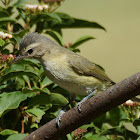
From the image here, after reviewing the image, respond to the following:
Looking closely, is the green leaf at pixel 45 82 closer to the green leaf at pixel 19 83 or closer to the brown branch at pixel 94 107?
the green leaf at pixel 19 83

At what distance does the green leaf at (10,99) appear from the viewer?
3.35 m

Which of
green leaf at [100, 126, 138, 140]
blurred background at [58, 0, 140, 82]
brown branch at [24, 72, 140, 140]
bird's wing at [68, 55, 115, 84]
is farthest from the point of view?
blurred background at [58, 0, 140, 82]

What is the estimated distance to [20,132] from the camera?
12.0ft

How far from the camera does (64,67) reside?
14.1ft

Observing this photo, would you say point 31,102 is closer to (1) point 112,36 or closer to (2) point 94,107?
(2) point 94,107

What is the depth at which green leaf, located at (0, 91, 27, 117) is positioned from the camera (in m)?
3.35

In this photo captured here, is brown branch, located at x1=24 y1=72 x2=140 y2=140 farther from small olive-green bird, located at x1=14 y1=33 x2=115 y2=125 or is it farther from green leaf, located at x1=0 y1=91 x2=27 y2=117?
small olive-green bird, located at x1=14 y1=33 x2=115 y2=125

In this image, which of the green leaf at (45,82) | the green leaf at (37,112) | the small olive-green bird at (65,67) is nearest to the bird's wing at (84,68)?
the small olive-green bird at (65,67)

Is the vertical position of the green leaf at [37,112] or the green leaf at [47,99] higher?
the green leaf at [47,99]

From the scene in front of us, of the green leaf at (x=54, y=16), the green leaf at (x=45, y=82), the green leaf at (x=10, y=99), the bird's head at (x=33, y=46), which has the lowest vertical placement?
the green leaf at (x=45, y=82)

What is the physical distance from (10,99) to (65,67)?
105 cm

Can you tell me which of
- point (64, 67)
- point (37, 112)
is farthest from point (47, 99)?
point (64, 67)

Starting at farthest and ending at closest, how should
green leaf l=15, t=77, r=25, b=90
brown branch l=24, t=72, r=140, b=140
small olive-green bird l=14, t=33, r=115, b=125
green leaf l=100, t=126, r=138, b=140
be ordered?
small olive-green bird l=14, t=33, r=115, b=125 → green leaf l=15, t=77, r=25, b=90 → green leaf l=100, t=126, r=138, b=140 → brown branch l=24, t=72, r=140, b=140

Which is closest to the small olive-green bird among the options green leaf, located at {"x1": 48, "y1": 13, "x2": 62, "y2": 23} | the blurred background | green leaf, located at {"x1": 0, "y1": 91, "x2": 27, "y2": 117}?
green leaf, located at {"x1": 48, "y1": 13, "x2": 62, "y2": 23}
